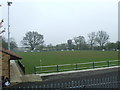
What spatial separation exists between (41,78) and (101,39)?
95.1m

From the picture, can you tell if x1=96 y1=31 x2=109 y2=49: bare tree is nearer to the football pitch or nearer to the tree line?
the tree line

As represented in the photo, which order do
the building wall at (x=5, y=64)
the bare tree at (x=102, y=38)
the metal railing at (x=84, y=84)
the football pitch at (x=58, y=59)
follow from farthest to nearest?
the bare tree at (x=102, y=38) < the football pitch at (x=58, y=59) < the building wall at (x=5, y=64) < the metal railing at (x=84, y=84)

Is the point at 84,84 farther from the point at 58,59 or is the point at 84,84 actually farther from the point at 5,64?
the point at 58,59

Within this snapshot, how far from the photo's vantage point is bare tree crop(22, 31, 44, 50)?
115 m

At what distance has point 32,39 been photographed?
115812mm

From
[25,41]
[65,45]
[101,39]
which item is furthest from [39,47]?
[101,39]

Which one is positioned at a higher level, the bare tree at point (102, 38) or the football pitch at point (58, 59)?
the bare tree at point (102, 38)

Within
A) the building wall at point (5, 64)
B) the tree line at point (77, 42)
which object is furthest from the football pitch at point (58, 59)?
the tree line at point (77, 42)

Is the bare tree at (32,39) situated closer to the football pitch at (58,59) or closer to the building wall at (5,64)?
the football pitch at (58,59)

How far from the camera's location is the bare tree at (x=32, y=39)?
115m

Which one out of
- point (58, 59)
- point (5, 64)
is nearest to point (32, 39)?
point (58, 59)

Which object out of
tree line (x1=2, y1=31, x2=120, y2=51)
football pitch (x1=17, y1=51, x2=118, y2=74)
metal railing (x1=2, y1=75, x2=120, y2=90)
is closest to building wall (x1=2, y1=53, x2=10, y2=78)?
football pitch (x1=17, y1=51, x2=118, y2=74)

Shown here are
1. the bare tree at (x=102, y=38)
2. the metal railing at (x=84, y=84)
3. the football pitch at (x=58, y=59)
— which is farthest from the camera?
the bare tree at (x=102, y=38)

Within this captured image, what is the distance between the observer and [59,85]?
9.59m
